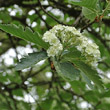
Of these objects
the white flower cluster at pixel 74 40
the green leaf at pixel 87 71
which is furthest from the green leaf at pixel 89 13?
the green leaf at pixel 87 71

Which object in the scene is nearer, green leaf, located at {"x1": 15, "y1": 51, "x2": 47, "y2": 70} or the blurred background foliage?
green leaf, located at {"x1": 15, "y1": 51, "x2": 47, "y2": 70}

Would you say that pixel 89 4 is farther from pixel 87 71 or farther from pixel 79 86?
pixel 79 86

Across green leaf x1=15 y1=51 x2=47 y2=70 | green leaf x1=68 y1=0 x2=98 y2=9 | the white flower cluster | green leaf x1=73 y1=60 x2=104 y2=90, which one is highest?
green leaf x1=68 y1=0 x2=98 y2=9

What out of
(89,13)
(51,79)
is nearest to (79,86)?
(51,79)

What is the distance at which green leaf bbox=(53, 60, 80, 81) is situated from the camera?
0.95 m

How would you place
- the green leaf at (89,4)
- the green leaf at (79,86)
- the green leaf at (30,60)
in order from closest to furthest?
the green leaf at (30,60), the green leaf at (89,4), the green leaf at (79,86)

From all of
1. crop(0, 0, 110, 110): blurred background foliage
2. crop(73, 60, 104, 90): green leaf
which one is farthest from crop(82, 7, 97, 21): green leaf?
crop(0, 0, 110, 110): blurred background foliage

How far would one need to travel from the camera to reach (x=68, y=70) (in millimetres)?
979

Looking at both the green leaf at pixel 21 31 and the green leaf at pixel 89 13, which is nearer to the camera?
the green leaf at pixel 21 31

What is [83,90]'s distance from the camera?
2.04m

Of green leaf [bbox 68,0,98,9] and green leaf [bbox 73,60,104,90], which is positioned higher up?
green leaf [bbox 68,0,98,9]

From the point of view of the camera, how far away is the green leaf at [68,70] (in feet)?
3.12

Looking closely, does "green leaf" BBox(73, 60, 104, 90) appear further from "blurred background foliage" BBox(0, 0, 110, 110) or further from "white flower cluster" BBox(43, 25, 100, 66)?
"blurred background foliage" BBox(0, 0, 110, 110)

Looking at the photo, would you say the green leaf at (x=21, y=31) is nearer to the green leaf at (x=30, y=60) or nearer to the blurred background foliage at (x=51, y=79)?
the green leaf at (x=30, y=60)
